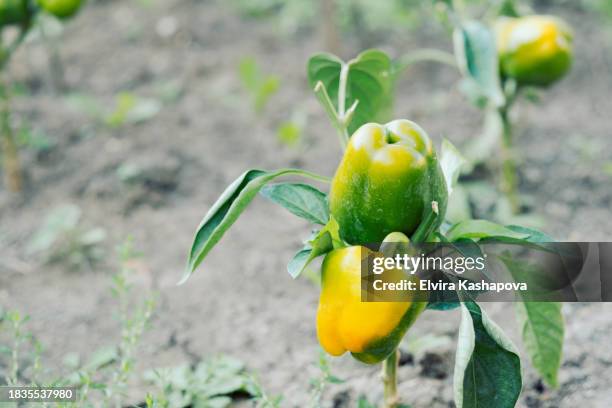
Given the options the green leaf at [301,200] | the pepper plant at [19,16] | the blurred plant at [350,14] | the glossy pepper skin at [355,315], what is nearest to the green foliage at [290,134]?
the blurred plant at [350,14]

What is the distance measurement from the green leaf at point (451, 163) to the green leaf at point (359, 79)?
0.60 feet

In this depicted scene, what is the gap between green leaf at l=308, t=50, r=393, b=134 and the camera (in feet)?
3.40

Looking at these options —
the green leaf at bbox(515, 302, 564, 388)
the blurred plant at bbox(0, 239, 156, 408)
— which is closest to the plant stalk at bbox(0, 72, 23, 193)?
the blurred plant at bbox(0, 239, 156, 408)

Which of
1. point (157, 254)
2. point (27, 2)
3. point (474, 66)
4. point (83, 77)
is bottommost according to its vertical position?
point (157, 254)

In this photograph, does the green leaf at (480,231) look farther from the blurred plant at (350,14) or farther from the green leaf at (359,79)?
the blurred plant at (350,14)

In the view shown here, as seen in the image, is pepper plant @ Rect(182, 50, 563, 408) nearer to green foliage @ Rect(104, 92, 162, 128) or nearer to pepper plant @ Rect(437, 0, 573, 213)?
pepper plant @ Rect(437, 0, 573, 213)

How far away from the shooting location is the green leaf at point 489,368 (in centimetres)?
79

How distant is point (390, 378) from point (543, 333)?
0.24 meters

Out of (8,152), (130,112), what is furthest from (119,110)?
(8,152)

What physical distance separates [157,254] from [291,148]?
554 millimetres

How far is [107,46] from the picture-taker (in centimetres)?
246

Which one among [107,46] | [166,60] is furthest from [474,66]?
[107,46]

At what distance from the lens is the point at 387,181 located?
2.57ft

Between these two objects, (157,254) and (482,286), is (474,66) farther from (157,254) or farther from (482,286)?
(157,254)
